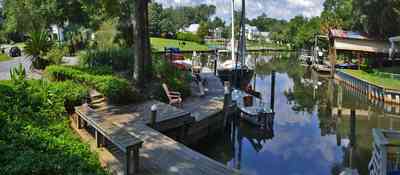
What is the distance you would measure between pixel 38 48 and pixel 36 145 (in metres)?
16.4

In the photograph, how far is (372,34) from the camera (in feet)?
118

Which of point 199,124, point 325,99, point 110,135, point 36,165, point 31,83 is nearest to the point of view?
point 36,165

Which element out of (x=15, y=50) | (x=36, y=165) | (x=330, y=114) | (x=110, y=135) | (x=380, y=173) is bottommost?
(x=330, y=114)

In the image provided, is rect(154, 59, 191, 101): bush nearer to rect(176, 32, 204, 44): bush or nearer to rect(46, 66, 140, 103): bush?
rect(46, 66, 140, 103): bush

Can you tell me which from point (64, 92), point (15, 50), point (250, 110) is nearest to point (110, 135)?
point (64, 92)

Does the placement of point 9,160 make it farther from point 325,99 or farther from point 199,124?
point 325,99

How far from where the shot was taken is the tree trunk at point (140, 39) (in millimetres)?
13648

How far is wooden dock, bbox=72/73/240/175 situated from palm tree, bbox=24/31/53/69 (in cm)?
934

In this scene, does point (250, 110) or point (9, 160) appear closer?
point (9, 160)

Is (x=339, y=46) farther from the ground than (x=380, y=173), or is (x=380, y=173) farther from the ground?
(x=339, y=46)

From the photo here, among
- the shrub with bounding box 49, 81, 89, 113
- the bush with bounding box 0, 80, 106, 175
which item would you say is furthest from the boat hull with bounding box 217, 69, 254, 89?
the bush with bounding box 0, 80, 106, 175

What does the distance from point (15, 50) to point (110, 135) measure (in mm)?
29601

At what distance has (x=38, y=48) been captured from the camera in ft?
63.6

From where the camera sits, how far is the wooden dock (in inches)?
299
